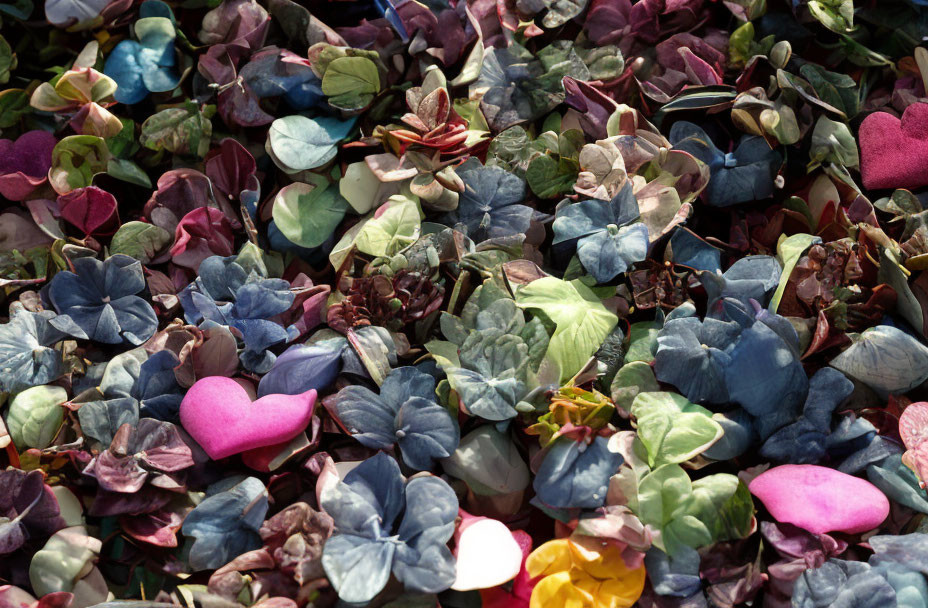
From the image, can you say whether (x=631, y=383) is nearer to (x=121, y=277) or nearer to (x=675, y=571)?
(x=675, y=571)

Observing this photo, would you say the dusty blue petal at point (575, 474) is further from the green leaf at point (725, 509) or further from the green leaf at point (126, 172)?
the green leaf at point (126, 172)

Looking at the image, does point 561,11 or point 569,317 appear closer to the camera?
point 569,317

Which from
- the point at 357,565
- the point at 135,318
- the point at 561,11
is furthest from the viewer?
the point at 561,11

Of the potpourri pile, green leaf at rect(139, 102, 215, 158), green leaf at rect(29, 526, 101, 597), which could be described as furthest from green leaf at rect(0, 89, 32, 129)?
green leaf at rect(29, 526, 101, 597)

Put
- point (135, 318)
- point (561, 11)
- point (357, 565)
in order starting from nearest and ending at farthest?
1. point (357, 565)
2. point (135, 318)
3. point (561, 11)

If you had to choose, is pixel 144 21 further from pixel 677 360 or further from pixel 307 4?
pixel 677 360

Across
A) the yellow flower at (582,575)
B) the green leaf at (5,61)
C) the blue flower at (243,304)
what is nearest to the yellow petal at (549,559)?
the yellow flower at (582,575)

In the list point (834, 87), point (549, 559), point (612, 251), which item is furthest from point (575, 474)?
point (834, 87)

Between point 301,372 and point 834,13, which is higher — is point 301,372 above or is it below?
below
